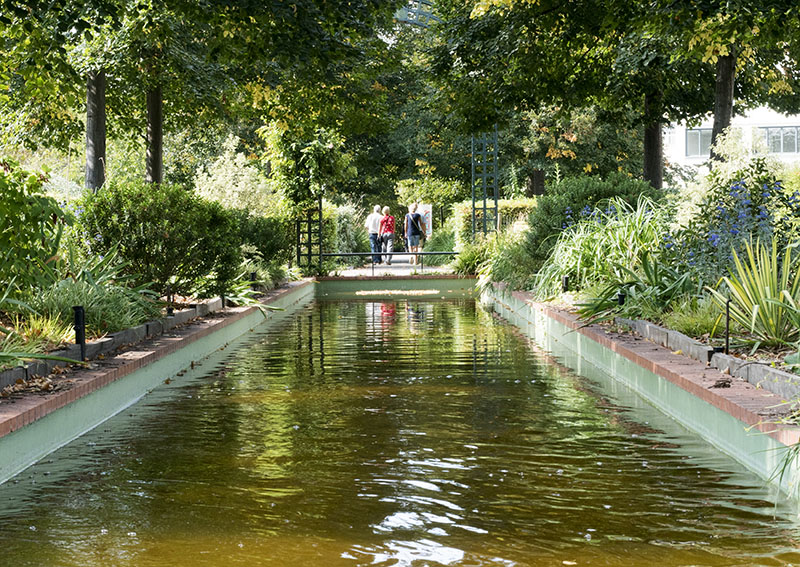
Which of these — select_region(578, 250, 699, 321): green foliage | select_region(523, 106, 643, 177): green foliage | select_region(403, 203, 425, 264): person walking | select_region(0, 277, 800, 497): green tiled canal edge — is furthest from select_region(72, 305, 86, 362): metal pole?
select_region(523, 106, 643, 177): green foliage

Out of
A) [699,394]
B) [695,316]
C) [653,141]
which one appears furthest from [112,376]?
[653,141]

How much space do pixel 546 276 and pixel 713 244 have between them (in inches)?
206

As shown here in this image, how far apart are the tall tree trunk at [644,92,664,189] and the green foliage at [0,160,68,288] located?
1610 cm

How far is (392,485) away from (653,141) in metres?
19.8

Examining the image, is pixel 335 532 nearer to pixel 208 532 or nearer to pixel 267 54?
pixel 208 532

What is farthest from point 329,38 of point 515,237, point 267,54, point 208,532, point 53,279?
point 515,237

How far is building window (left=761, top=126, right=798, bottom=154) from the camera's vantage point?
66438 millimetres

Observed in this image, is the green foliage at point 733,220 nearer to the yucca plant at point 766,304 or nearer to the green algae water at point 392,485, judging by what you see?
the yucca plant at point 766,304

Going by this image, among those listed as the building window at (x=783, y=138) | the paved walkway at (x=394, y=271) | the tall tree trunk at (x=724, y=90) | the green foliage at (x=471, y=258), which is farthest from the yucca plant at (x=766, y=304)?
the building window at (x=783, y=138)

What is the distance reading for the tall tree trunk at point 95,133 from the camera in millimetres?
19250

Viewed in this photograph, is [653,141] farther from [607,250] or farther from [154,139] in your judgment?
[154,139]

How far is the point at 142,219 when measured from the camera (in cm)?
1408

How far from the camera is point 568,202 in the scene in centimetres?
1955

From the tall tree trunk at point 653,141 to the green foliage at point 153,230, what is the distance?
1238 centimetres
